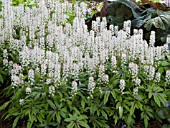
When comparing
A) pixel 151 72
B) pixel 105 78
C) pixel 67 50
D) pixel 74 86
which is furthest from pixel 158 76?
pixel 67 50

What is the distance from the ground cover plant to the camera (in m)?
4.58

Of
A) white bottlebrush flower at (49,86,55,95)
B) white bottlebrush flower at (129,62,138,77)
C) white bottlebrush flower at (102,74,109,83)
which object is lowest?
white bottlebrush flower at (49,86,55,95)

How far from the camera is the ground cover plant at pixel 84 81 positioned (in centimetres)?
458

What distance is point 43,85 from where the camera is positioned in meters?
4.69

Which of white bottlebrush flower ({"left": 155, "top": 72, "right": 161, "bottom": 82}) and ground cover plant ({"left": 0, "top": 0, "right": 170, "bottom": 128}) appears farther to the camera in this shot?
white bottlebrush flower ({"left": 155, "top": 72, "right": 161, "bottom": 82})

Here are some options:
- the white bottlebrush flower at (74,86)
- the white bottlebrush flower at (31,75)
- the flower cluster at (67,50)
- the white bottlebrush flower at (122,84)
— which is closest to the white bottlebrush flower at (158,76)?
the flower cluster at (67,50)

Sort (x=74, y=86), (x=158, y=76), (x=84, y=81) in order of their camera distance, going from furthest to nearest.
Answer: (x=84, y=81)
(x=158, y=76)
(x=74, y=86)

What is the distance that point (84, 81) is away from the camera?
492cm

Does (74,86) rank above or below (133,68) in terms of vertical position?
below

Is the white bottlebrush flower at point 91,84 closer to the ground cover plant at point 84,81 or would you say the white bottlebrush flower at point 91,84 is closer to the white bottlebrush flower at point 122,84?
the ground cover plant at point 84,81

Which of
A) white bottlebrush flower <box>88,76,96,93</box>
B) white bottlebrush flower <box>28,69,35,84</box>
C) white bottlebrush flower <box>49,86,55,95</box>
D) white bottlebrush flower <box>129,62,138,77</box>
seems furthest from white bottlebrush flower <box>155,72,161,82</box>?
white bottlebrush flower <box>28,69,35,84</box>

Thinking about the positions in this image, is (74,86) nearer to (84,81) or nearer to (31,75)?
(84,81)

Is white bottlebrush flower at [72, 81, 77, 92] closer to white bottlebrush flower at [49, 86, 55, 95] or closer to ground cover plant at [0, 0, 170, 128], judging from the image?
ground cover plant at [0, 0, 170, 128]

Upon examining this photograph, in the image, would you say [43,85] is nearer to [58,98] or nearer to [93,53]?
[58,98]
